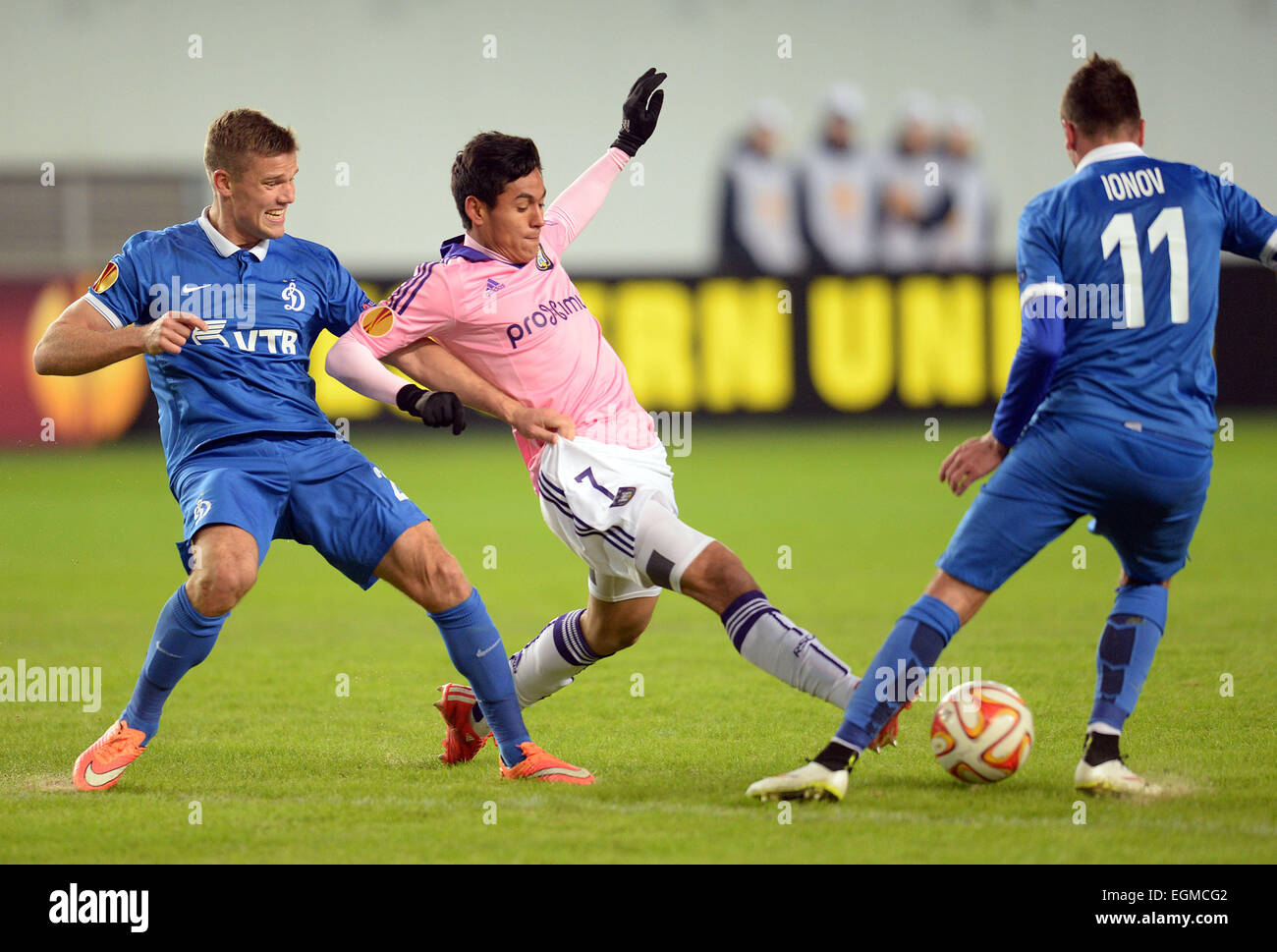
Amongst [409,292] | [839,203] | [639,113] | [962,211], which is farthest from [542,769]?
[962,211]

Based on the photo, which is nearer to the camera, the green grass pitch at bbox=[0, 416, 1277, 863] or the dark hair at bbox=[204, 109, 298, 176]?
the green grass pitch at bbox=[0, 416, 1277, 863]

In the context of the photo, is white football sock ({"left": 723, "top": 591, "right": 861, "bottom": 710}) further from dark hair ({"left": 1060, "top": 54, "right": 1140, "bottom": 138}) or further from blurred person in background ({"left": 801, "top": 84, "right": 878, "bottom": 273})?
blurred person in background ({"left": 801, "top": 84, "right": 878, "bottom": 273})

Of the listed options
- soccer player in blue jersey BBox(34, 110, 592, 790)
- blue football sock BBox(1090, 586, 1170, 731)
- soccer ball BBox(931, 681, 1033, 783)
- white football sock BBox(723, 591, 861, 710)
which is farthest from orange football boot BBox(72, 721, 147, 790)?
blue football sock BBox(1090, 586, 1170, 731)

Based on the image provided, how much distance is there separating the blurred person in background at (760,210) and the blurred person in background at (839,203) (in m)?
0.18

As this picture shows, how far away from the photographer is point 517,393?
4.93 metres

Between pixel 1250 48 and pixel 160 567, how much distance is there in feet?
60.9

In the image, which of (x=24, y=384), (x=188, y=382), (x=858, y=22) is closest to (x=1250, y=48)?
(x=858, y=22)

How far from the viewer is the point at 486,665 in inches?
188

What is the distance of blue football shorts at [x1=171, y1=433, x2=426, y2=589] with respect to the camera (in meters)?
4.66

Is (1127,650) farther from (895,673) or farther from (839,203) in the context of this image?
(839,203)

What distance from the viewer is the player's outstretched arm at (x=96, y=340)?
4441mm

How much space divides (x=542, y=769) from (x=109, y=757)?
1.34 meters

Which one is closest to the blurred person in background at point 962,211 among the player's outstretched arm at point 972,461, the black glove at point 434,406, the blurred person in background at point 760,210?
the blurred person in background at point 760,210

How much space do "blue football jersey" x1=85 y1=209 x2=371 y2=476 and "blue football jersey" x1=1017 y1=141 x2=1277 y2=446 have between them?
2294mm
